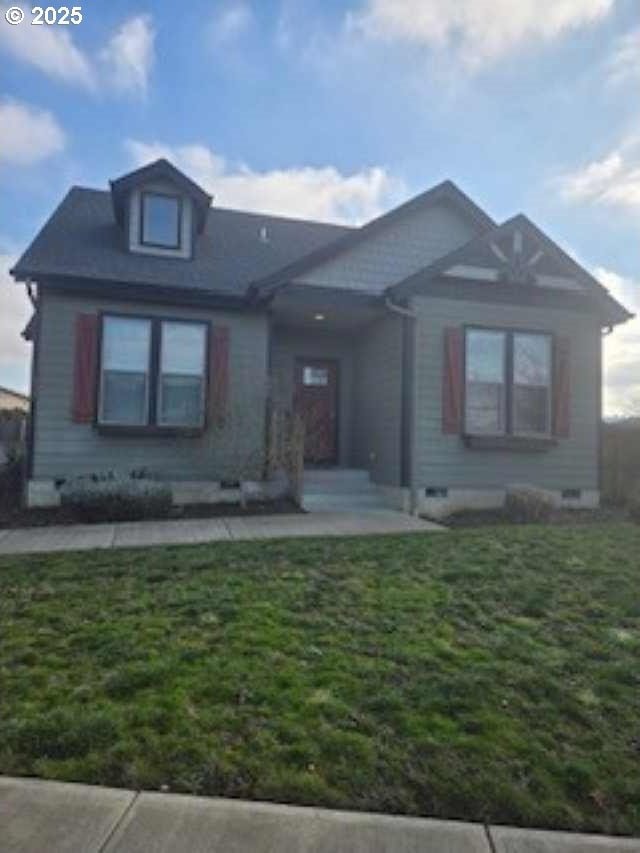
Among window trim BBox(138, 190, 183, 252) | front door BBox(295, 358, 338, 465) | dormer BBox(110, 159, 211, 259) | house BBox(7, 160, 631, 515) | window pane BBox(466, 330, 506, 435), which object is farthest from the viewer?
front door BBox(295, 358, 338, 465)

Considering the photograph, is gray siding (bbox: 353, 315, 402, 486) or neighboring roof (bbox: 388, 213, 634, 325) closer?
neighboring roof (bbox: 388, 213, 634, 325)

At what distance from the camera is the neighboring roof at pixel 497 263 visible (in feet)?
39.6

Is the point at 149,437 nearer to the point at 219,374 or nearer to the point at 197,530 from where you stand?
the point at 219,374

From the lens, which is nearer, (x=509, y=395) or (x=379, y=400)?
(x=509, y=395)

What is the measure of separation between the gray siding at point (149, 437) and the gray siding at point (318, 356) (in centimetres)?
149

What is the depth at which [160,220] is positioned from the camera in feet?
44.7

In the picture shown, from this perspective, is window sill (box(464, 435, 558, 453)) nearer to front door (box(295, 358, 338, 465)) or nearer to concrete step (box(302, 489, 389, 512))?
concrete step (box(302, 489, 389, 512))

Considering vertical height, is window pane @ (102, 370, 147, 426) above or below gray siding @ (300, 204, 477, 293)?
below

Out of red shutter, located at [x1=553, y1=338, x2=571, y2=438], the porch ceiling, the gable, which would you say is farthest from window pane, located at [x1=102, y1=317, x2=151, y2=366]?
red shutter, located at [x1=553, y1=338, x2=571, y2=438]

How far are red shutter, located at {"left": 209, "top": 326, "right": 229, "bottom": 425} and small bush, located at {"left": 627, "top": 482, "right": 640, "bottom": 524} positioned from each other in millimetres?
7268

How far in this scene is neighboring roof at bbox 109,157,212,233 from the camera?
43.3ft

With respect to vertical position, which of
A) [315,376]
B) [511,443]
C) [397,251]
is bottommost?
[511,443]

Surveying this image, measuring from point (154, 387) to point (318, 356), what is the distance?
4.07m

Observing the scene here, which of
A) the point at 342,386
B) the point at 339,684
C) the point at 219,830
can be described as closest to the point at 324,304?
the point at 342,386
